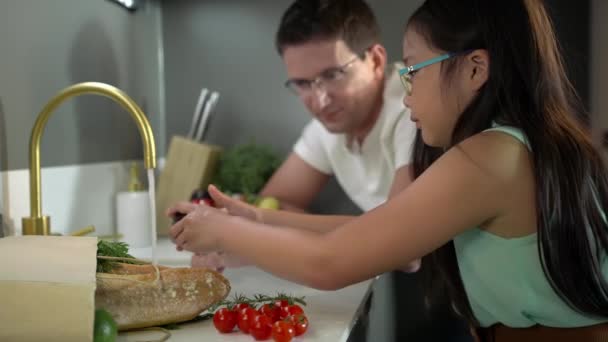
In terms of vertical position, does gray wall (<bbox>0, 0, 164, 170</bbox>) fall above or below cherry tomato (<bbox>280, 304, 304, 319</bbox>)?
above

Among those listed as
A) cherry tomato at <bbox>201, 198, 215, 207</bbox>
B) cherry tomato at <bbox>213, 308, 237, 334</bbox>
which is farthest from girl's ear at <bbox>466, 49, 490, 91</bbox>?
cherry tomato at <bbox>201, 198, 215, 207</bbox>

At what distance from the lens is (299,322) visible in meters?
0.86

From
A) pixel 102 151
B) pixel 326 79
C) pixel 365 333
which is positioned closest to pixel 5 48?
pixel 102 151

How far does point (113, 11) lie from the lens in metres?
1.77

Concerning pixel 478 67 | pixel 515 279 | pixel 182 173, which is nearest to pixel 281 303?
pixel 515 279

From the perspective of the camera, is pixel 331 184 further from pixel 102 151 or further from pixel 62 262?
pixel 62 262

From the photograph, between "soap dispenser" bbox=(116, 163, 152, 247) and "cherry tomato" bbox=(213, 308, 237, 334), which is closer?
"cherry tomato" bbox=(213, 308, 237, 334)

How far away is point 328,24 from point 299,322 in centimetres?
95

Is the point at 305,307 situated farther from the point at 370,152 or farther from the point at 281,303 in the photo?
the point at 370,152

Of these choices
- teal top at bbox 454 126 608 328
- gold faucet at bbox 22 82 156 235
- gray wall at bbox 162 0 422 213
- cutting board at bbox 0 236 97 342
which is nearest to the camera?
cutting board at bbox 0 236 97 342

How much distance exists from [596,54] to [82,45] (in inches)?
56.0

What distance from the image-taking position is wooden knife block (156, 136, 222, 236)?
186 centimetres

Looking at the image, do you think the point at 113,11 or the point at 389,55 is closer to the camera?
the point at 113,11

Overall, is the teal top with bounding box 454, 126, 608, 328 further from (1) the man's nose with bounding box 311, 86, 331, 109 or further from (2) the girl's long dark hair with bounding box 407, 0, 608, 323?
(1) the man's nose with bounding box 311, 86, 331, 109
